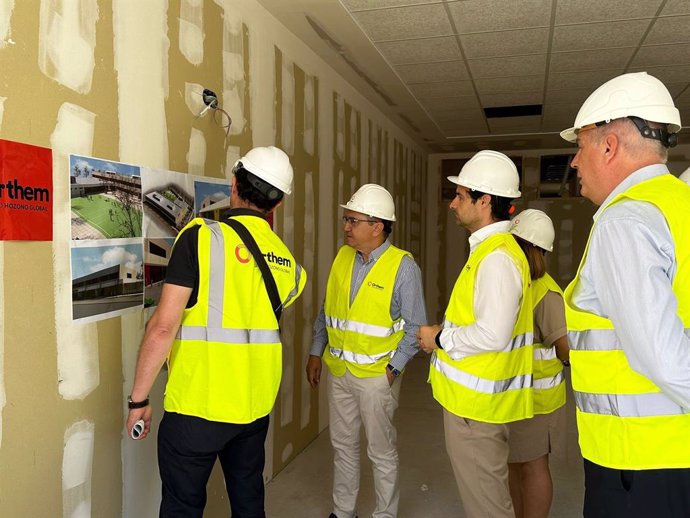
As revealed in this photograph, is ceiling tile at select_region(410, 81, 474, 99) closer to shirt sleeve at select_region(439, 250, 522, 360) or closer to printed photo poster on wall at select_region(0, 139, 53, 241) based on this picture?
shirt sleeve at select_region(439, 250, 522, 360)

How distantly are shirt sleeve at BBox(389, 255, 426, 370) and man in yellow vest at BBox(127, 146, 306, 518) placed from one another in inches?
33.1

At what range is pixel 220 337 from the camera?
166 cm

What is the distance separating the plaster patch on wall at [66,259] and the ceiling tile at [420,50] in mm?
2340

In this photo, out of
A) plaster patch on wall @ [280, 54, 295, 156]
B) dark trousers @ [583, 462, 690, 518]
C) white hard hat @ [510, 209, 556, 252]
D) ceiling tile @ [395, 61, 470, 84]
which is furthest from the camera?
ceiling tile @ [395, 61, 470, 84]

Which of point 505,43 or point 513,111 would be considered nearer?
point 505,43

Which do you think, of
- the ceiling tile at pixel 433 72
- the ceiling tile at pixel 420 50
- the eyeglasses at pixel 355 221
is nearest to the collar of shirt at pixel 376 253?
the eyeglasses at pixel 355 221

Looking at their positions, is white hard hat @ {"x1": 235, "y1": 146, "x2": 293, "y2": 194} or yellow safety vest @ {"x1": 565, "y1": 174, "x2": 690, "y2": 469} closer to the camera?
yellow safety vest @ {"x1": 565, "y1": 174, "x2": 690, "y2": 469}

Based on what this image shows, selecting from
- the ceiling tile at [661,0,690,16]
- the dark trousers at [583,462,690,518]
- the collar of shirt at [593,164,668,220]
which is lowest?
the dark trousers at [583,462,690,518]

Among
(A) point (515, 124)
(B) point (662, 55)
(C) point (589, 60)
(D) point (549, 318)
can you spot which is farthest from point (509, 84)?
(D) point (549, 318)

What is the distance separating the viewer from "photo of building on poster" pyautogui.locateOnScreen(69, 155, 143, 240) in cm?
165

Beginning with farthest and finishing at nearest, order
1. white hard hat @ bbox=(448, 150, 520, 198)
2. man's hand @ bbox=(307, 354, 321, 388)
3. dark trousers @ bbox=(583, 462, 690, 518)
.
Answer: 1. man's hand @ bbox=(307, 354, 321, 388)
2. white hard hat @ bbox=(448, 150, 520, 198)
3. dark trousers @ bbox=(583, 462, 690, 518)

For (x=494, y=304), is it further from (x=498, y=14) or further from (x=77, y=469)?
(x=498, y=14)

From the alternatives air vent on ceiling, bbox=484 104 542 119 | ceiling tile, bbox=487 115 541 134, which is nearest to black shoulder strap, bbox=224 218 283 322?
air vent on ceiling, bbox=484 104 542 119

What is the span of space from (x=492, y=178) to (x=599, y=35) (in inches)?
79.8
